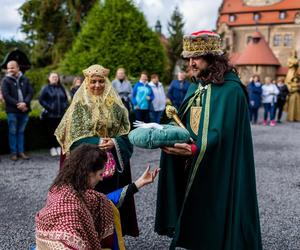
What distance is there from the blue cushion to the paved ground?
5.61ft

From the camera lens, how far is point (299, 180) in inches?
266

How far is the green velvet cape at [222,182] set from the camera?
2633 mm

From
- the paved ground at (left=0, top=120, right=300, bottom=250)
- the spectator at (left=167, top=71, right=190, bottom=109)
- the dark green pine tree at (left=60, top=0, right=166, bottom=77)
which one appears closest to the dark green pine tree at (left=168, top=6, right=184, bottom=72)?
the dark green pine tree at (left=60, top=0, right=166, bottom=77)

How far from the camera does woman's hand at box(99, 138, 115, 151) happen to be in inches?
131

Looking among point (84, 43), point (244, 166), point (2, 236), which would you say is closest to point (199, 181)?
point (244, 166)

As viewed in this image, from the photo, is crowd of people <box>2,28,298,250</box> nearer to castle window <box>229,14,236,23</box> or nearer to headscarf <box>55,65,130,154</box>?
headscarf <box>55,65,130,154</box>

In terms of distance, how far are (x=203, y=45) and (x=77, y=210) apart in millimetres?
1356

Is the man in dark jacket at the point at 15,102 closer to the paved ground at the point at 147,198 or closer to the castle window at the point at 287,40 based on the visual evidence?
the paved ground at the point at 147,198

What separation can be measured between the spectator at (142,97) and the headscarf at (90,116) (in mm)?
6850

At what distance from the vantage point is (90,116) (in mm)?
3404

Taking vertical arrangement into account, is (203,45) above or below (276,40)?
below

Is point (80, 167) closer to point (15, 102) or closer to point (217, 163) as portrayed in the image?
point (217, 163)

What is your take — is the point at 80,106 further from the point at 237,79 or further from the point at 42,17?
the point at 42,17

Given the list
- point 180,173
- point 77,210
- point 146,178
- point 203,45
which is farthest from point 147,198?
point 77,210
